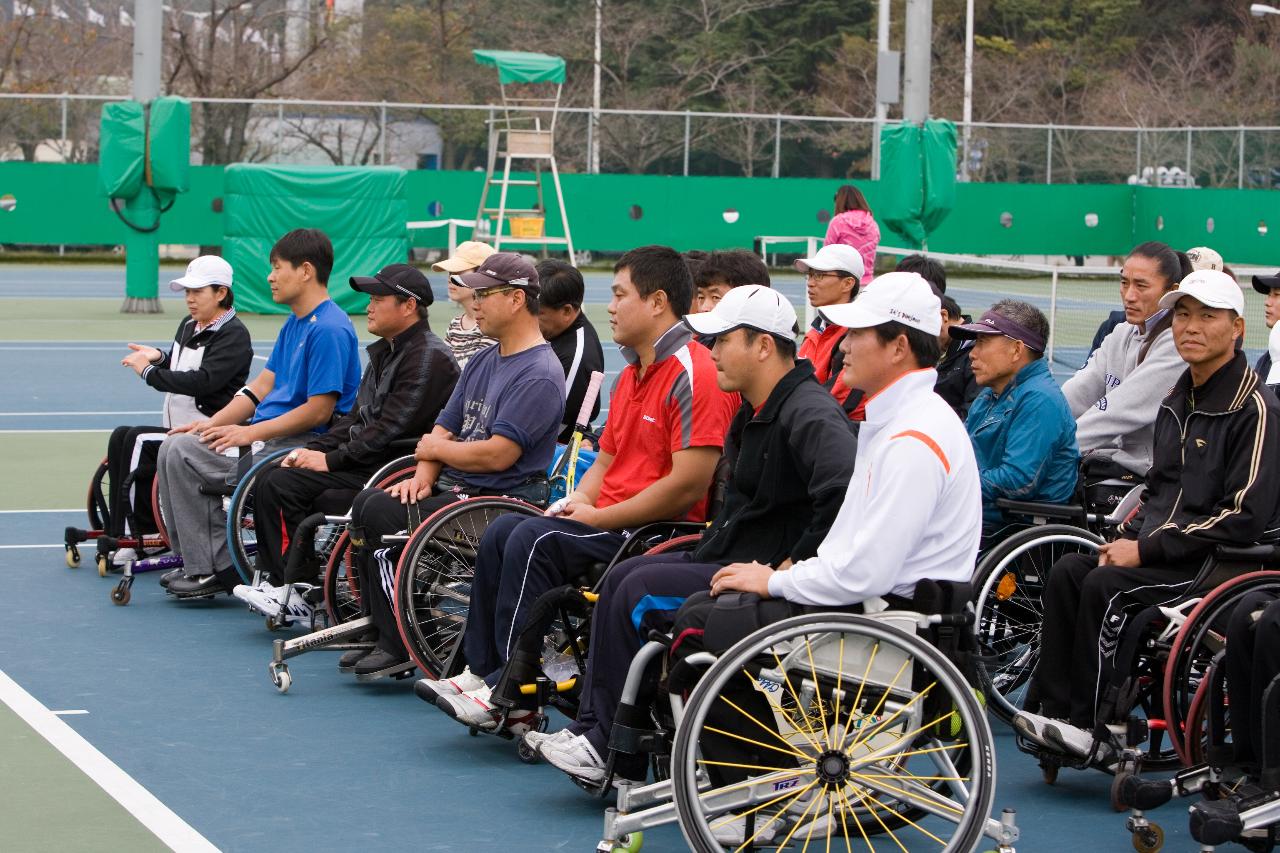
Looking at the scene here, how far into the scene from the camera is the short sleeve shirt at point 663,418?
5.48 m

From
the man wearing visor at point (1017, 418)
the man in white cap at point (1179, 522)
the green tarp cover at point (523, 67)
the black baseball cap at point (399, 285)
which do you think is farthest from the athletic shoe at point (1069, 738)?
the green tarp cover at point (523, 67)

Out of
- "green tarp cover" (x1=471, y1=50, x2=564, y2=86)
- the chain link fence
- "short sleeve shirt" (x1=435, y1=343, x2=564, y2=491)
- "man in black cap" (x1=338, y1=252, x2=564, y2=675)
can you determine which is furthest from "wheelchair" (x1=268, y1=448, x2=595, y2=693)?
the chain link fence

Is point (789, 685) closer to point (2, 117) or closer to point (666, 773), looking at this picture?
point (666, 773)

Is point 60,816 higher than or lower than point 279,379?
lower

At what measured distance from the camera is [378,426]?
6.98 meters

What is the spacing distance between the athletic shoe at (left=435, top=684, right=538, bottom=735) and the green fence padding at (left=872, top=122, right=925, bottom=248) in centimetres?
1327

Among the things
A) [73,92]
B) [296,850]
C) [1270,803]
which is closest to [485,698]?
[296,850]

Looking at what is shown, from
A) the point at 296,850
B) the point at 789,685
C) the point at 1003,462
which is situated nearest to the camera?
the point at 789,685

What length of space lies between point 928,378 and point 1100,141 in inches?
1080

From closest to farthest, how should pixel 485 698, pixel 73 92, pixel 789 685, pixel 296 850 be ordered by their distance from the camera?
pixel 789 685
pixel 296 850
pixel 485 698
pixel 73 92

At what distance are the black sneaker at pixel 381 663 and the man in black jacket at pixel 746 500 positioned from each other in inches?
56.9

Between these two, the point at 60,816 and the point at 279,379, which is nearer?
the point at 60,816

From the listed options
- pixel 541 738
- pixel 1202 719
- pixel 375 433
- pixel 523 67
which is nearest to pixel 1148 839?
pixel 1202 719

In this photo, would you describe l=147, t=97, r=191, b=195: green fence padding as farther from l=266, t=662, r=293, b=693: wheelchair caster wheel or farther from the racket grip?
l=266, t=662, r=293, b=693: wheelchair caster wheel
